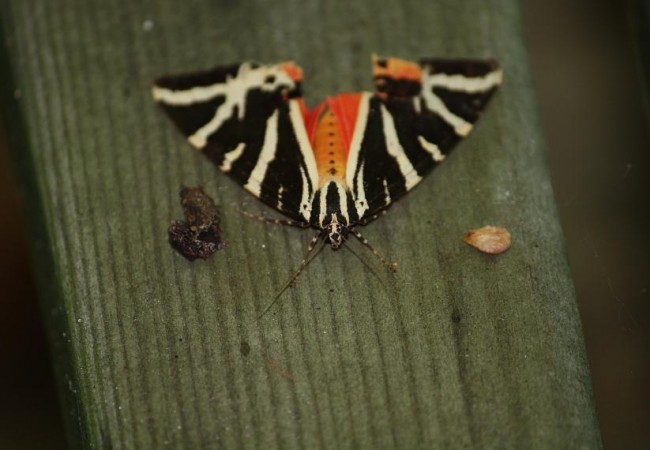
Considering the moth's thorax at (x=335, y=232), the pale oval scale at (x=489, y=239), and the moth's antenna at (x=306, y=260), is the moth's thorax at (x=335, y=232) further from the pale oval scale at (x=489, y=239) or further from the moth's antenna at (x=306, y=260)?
the pale oval scale at (x=489, y=239)

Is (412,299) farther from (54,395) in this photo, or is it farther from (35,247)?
(54,395)

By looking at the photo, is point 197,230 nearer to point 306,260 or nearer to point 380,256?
point 306,260

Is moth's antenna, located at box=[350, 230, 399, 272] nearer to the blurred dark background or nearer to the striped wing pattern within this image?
the striped wing pattern

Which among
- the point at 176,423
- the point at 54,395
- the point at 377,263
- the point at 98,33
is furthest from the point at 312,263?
the point at 54,395

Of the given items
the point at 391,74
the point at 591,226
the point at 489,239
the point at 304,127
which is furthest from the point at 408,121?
the point at 591,226

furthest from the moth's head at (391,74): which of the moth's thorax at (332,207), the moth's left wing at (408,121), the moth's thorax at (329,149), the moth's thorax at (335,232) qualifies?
the moth's thorax at (335,232)
